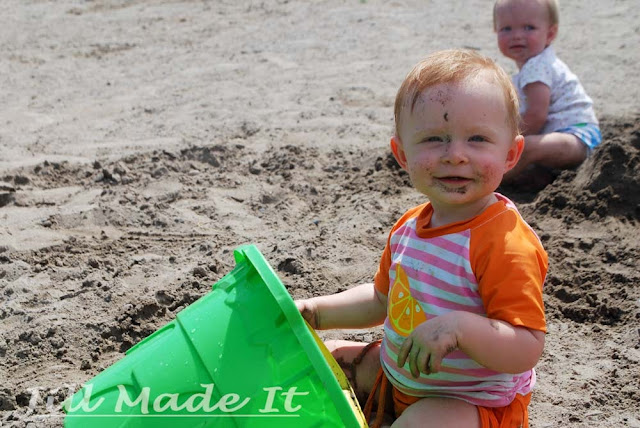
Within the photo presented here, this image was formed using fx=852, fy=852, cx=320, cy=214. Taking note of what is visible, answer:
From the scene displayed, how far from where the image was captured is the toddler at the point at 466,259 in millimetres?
1793

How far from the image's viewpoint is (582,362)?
245cm

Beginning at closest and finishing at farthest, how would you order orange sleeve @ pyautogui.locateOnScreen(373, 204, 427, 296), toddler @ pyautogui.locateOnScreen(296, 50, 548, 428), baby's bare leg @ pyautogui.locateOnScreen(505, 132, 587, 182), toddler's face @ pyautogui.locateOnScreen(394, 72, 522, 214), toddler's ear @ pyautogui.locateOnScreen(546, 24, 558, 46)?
1. toddler @ pyautogui.locateOnScreen(296, 50, 548, 428)
2. toddler's face @ pyautogui.locateOnScreen(394, 72, 522, 214)
3. orange sleeve @ pyautogui.locateOnScreen(373, 204, 427, 296)
4. baby's bare leg @ pyautogui.locateOnScreen(505, 132, 587, 182)
5. toddler's ear @ pyautogui.locateOnScreen(546, 24, 558, 46)

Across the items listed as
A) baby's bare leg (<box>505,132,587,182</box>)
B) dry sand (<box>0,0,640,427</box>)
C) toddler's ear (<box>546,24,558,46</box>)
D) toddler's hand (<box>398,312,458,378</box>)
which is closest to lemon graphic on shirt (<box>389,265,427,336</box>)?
toddler's hand (<box>398,312,458,378</box>)

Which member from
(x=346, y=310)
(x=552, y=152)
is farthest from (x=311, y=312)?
(x=552, y=152)

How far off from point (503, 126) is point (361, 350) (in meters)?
0.72

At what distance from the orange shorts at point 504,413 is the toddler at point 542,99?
72.2 inches

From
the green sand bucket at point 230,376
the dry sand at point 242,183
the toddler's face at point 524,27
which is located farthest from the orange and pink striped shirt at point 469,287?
the toddler's face at point 524,27

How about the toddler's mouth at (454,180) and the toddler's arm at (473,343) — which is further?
the toddler's mouth at (454,180)

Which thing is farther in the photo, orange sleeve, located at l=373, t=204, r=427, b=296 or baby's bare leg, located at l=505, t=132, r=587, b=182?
baby's bare leg, located at l=505, t=132, r=587, b=182

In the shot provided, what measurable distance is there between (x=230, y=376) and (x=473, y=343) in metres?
0.50

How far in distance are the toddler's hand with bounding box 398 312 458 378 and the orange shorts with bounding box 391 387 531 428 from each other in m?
0.28

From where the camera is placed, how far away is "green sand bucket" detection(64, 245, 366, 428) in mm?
1716

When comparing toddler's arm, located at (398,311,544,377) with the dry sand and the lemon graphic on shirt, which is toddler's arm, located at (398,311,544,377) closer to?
the lemon graphic on shirt

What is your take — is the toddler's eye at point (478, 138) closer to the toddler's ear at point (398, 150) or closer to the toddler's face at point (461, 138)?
the toddler's face at point (461, 138)
